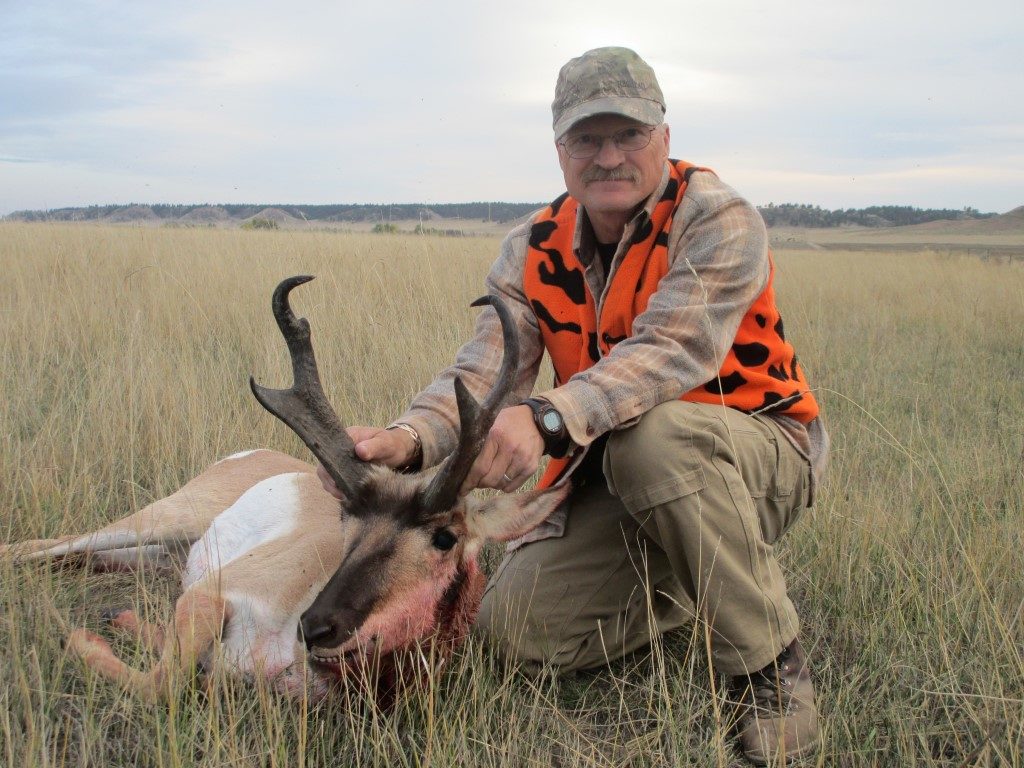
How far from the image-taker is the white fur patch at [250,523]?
401 cm

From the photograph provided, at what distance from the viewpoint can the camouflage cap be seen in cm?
331

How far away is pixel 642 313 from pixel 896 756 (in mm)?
1582

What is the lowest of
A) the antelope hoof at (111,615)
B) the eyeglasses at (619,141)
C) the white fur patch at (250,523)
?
the antelope hoof at (111,615)

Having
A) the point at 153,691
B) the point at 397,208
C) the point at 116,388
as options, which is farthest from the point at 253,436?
the point at 397,208

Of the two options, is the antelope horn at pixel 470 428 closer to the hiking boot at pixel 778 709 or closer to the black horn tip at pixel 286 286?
the black horn tip at pixel 286 286

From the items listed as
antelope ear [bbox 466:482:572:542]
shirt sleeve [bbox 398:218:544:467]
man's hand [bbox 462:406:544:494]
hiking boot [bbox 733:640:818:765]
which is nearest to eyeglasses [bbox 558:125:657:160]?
shirt sleeve [bbox 398:218:544:467]

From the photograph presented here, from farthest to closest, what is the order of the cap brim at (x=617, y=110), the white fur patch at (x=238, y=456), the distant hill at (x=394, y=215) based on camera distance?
the distant hill at (x=394, y=215) → the white fur patch at (x=238, y=456) → the cap brim at (x=617, y=110)

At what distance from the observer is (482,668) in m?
2.96

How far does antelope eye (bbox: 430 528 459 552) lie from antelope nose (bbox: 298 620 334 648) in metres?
0.45

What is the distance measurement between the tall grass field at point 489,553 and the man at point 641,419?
212 millimetres

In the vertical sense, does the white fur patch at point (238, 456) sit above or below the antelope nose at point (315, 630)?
below

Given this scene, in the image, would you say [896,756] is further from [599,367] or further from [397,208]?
[397,208]

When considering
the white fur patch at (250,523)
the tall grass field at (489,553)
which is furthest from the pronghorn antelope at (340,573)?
the white fur patch at (250,523)

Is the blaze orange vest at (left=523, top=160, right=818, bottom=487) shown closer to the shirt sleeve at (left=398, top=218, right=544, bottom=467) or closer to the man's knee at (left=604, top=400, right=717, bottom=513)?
the shirt sleeve at (left=398, top=218, right=544, bottom=467)
